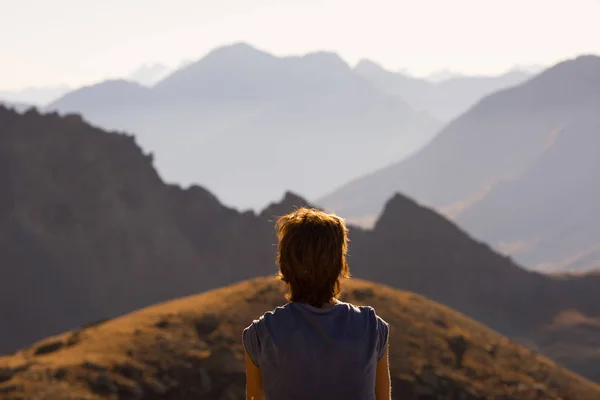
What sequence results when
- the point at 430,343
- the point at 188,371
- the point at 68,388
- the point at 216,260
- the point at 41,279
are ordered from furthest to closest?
the point at 216,260 → the point at 41,279 → the point at 430,343 → the point at 188,371 → the point at 68,388

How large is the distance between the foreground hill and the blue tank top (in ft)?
55.6

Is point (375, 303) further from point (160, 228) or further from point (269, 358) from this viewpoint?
point (160, 228)

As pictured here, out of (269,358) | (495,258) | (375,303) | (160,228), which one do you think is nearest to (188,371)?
(375,303)

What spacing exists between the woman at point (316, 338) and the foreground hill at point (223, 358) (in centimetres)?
1694

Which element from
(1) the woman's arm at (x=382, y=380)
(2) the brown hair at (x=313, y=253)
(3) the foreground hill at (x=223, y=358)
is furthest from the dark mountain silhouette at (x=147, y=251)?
(2) the brown hair at (x=313, y=253)

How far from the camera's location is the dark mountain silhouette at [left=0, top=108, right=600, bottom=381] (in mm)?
61125

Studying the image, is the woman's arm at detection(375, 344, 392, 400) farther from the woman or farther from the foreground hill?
the foreground hill

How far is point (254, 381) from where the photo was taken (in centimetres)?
362

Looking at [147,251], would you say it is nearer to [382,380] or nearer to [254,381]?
[254,381]

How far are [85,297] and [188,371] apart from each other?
43.5 meters

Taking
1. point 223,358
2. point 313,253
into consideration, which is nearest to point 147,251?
point 223,358

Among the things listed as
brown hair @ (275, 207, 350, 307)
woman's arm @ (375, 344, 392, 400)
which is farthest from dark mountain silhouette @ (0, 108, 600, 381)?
brown hair @ (275, 207, 350, 307)

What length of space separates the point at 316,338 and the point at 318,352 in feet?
0.23

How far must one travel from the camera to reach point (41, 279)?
6100 centimetres
